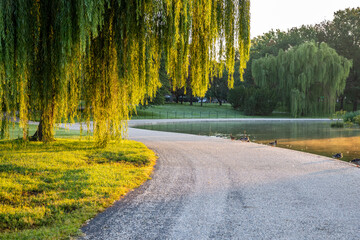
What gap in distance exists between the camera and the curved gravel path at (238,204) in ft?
11.1

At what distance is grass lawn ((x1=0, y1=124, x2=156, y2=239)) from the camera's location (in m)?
3.52

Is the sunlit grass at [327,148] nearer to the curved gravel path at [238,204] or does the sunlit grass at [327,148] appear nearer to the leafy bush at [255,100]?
the curved gravel path at [238,204]

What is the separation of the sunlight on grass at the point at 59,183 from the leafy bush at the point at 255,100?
2711 centimetres

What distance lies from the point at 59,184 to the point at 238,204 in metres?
2.75

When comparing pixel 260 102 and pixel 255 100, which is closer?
pixel 260 102

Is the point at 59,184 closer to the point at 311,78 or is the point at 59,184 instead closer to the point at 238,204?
the point at 238,204

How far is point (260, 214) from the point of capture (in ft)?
12.9

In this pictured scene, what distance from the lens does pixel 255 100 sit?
1351 inches

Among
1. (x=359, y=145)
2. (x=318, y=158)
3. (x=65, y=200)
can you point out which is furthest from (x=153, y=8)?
(x=359, y=145)

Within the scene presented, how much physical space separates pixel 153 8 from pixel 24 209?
3792mm

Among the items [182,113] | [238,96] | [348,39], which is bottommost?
[182,113]

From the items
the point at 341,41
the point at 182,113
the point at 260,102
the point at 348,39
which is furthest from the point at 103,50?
the point at 348,39

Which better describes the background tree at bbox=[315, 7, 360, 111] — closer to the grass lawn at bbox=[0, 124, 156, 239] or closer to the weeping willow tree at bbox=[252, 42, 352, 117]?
the weeping willow tree at bbox=[252, 42, 352, 117]

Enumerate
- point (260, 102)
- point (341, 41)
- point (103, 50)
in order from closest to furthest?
point (103, 50) < point (260, 102) < point (341, 41)
